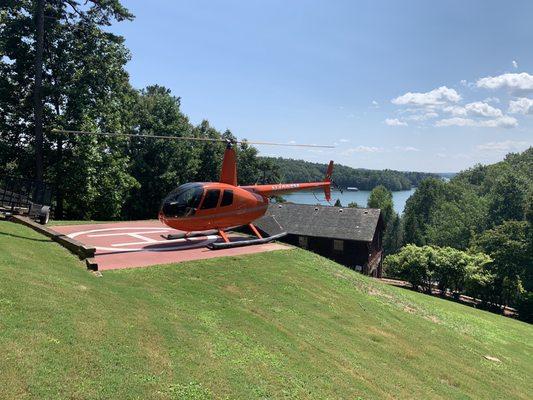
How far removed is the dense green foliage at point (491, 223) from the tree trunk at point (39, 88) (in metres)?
36.9

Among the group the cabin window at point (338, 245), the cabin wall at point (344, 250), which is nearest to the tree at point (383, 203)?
the cabin wall at point (344, 250)

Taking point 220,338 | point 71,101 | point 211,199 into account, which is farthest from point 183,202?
point 71,101

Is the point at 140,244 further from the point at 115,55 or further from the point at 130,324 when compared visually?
the point at 115,55

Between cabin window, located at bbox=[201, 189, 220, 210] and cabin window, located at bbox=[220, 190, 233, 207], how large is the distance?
0.34 meters

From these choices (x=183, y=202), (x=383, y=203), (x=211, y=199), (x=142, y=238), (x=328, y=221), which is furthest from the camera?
(x=383, y=203)

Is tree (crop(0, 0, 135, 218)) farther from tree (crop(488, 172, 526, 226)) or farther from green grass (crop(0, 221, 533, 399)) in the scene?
tree (crop(488, 172, 526, 226))

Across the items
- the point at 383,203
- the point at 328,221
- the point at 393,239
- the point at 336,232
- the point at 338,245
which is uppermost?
the point at 383,203

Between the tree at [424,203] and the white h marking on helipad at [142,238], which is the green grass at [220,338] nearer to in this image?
the white h marking on helipad at [142,238]

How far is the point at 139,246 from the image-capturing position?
623 inches

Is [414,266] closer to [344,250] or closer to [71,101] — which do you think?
[344,250]

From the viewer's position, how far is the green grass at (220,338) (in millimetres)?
5773

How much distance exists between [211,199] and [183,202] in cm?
120

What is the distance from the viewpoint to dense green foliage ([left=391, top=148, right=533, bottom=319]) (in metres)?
39.8

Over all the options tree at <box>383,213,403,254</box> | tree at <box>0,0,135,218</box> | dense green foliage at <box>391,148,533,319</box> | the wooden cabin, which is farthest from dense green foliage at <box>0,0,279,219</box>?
tree at <box>383,213,403,254</box>
